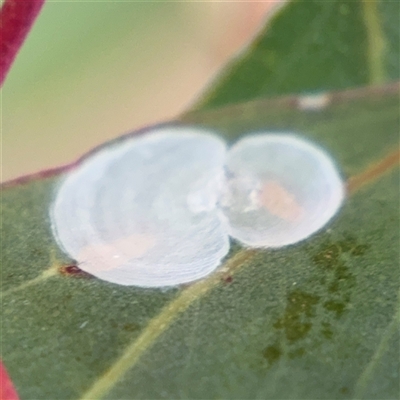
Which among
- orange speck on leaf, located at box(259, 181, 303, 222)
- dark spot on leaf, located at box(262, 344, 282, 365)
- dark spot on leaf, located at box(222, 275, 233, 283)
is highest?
orange speck on leaf, located at box(259, 181, 303, 222)

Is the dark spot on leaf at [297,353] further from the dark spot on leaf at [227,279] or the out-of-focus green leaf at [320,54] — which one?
the out-of-focus green leaf at [320,54]

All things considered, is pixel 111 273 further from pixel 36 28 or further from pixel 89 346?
pixel 36 28

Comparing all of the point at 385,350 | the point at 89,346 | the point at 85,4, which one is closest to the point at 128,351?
the point at 89,346

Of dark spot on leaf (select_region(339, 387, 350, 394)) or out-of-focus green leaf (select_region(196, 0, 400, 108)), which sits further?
out-of-focus green leaf (select_region(196, 0, 400, 108))

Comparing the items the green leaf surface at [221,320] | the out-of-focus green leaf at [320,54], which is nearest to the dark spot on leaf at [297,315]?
the green leaf surface at [221,320]

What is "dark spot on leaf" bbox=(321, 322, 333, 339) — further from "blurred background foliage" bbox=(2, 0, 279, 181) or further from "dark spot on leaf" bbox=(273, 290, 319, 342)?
"blurred background foliage" bbox=(2, 0, 279, 181)

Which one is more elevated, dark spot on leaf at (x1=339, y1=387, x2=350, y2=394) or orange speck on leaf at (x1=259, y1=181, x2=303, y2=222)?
orange speck on leaf at (x1=259, y1=181, x2=303, y2=222)

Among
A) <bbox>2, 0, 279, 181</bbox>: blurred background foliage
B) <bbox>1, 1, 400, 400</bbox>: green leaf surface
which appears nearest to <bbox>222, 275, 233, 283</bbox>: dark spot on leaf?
<bbox>1, 1, 400, 400</bbox>: green leaf surface
